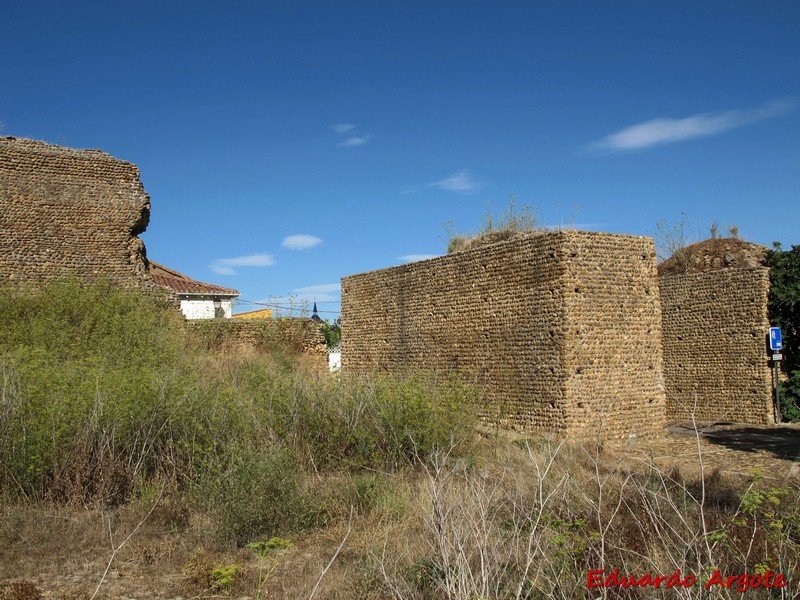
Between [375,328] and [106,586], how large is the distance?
1110 cm

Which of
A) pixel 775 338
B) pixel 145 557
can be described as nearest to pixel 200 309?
pixel 775 338

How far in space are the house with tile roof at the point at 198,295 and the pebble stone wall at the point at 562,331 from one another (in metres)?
14.5

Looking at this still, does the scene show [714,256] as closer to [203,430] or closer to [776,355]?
[776,355]

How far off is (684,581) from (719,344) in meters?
12.7

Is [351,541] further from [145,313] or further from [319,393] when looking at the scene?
[145,313]

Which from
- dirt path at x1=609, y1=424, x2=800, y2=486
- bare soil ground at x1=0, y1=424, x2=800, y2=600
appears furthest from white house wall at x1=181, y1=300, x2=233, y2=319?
bare soil ground at x1=0, y1=424, x2=800, y2=600

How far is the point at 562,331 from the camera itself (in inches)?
424

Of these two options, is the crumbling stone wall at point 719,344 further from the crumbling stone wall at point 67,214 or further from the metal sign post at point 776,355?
the crumbling stone wall at point 67,214

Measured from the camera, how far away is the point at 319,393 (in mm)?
9258

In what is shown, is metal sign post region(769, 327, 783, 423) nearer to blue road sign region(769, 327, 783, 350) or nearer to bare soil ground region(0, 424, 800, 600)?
blue road sign region(769, 327, 783, 350)

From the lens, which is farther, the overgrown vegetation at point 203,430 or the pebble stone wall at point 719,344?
the pebble stone wall at point 719,344

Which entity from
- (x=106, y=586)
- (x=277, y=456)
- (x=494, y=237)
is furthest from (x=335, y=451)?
(x=494, y=237)

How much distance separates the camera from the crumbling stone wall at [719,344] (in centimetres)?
1408

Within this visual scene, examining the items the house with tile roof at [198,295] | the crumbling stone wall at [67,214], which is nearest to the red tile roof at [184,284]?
the house with tile roof at [198,295]
